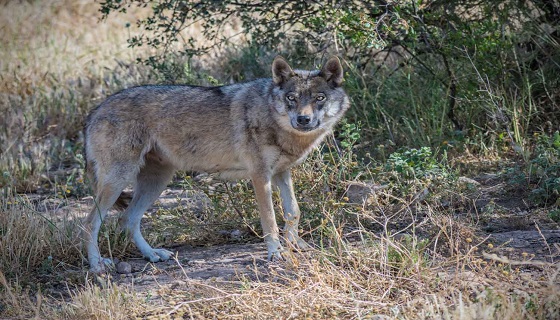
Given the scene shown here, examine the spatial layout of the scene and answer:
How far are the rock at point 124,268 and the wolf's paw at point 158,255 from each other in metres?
0.24

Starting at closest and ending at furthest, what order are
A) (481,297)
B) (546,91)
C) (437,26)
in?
(481,297) → (546,91) → (437,26)

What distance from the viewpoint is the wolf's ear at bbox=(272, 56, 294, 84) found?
5941 millimetres

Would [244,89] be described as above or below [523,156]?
above

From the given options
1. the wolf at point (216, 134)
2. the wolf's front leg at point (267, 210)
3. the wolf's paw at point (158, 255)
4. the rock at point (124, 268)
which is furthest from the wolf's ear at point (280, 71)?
the rock at point (124, 268)

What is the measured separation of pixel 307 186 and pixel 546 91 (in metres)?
2.60

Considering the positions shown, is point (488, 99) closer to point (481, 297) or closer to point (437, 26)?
point (437, 26)

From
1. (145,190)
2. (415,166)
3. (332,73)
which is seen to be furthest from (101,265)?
(415,166)

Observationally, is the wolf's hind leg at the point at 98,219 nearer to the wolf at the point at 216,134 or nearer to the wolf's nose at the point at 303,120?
the wolf at the point at 216,134

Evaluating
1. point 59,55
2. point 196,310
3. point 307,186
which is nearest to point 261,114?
point 307,186

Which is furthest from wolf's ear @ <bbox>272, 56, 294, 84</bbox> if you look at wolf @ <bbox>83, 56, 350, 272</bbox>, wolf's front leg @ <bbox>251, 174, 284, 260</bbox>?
wolf's front leg @ <bbox>251, 174, 284, 260</bbox>

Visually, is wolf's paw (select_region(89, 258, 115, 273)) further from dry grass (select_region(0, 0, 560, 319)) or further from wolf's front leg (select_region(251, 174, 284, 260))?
wolf's front leg (select_region(251, 174, 284, 260))

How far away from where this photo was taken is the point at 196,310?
475 centimetres

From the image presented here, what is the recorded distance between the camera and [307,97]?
5883mm

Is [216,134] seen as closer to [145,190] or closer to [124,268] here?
[145,190]
